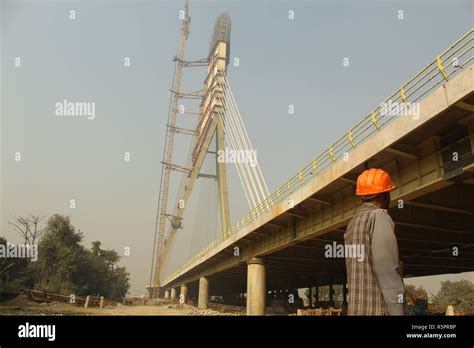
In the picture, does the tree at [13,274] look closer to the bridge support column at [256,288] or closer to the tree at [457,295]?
the bridge support column at [256,288]

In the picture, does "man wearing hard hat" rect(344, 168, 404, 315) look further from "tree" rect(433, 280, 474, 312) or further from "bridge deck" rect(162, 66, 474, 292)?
"tree" rect(433, 280, 474, 312)

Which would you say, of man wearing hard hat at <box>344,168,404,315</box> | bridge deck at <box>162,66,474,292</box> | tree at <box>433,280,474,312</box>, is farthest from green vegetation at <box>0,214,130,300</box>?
tree at <box>433,280,474,312</box>

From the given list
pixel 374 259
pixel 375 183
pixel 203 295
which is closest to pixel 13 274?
pixel 203 295

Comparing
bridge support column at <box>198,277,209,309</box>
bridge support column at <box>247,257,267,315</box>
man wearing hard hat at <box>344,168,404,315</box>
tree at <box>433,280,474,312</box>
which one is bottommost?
tree at <box>433,280,474,312</box>

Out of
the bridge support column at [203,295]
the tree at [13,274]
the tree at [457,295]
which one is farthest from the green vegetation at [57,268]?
the tree at [457,295]

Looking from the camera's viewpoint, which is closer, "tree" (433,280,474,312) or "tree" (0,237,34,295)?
"tree" (0,237,34,295)

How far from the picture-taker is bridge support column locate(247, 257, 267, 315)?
29.6 m

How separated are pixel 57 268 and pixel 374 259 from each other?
4707 centimetres

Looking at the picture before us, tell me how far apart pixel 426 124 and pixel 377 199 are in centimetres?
963

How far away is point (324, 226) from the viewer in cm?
2091

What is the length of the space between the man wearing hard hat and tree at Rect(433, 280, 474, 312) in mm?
80717

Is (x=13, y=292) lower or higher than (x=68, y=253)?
lower
